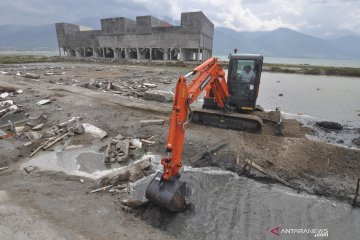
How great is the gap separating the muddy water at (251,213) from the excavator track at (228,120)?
11.0 ft

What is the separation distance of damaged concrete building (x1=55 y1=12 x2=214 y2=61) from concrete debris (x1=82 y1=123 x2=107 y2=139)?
3805 centimetres

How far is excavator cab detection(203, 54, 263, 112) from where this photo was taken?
30.7 feet

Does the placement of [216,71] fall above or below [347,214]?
above

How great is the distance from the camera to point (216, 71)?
7.54m

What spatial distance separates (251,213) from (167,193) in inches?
85.2

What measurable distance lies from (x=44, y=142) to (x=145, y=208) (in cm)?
587

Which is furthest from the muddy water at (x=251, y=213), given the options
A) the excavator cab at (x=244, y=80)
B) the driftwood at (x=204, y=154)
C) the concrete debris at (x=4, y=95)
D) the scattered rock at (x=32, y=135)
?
the concrete debris at (x=4, y=95)

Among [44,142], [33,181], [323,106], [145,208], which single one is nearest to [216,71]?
[145,208]

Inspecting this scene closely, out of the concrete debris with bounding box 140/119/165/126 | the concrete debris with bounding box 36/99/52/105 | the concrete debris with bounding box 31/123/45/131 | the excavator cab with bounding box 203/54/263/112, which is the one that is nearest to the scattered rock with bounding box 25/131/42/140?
the concrete debris with bounding box 31/123/45/131

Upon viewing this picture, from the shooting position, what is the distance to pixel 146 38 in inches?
1944

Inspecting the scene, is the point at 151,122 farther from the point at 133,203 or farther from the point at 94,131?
the point at 133,203

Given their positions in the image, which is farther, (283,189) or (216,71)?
(216,71)

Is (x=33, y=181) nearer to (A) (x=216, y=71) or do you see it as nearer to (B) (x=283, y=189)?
(A) (x=216, y=71)

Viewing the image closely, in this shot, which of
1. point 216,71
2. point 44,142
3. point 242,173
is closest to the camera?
point 242,173
